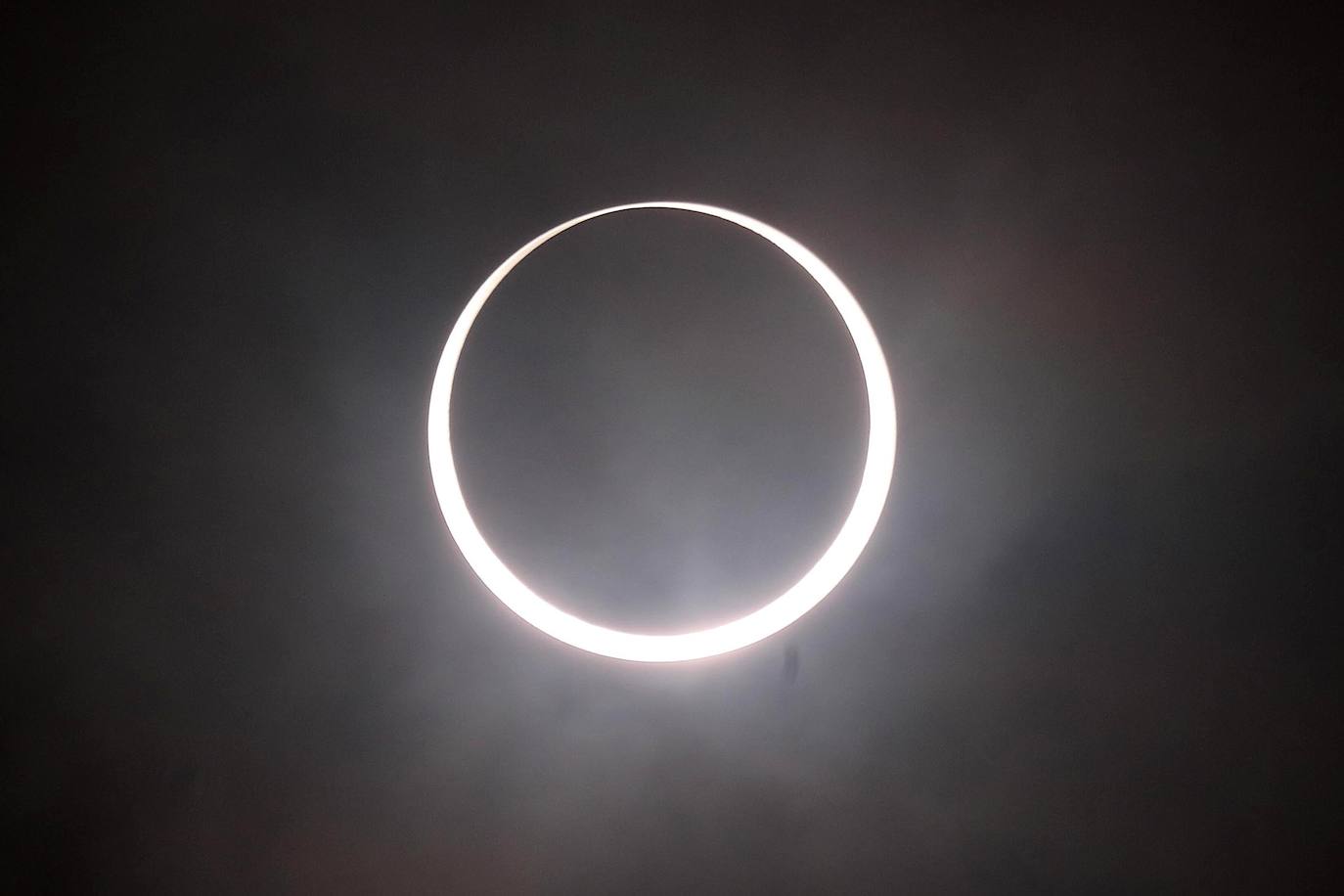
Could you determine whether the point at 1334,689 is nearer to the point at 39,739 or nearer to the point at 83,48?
the point at 39,739

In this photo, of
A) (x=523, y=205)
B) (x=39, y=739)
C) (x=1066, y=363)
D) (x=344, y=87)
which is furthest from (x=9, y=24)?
Answer: (x=1066, y=363)

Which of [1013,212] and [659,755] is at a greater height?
[1013,212]

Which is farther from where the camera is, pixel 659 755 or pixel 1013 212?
pixel 659 755
